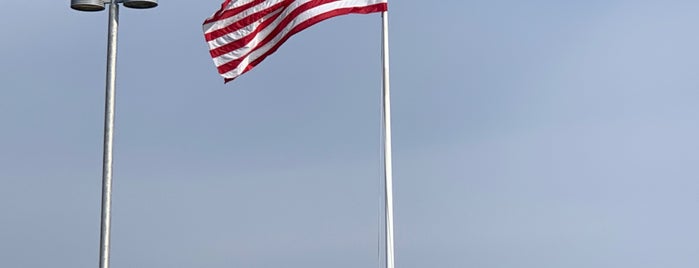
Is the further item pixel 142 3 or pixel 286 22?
pixel 142 3

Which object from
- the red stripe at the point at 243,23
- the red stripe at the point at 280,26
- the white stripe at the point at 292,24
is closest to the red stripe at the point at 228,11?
the red stripe at the point at 243,23

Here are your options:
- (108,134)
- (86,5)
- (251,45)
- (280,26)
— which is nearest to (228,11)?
(251,45)

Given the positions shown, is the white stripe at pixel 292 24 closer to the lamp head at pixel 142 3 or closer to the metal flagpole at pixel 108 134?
the lamp head at pixel 142 3

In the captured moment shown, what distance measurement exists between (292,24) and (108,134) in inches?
143

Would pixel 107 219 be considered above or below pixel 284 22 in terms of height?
below

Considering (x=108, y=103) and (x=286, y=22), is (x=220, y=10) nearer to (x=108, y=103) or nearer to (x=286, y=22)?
(x=286, y=22)

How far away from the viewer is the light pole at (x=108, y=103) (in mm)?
24984

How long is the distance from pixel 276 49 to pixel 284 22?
1.59ft

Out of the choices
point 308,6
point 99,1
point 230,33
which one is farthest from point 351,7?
point 99,1

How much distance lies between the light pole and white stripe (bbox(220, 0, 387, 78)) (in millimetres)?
1549

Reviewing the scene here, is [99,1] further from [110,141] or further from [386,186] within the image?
[386,186]

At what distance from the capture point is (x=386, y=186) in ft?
75.2

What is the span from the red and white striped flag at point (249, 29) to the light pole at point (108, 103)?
106 centimetres

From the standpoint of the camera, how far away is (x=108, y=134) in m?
25.4
